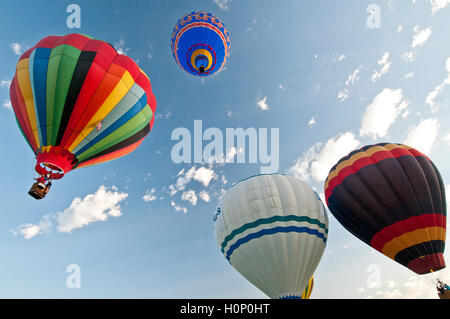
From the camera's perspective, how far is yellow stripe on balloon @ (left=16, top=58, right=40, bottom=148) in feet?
28.8

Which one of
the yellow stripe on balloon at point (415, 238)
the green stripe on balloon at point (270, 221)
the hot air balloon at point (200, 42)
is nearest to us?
the green stripe on balloon at point (270, 221)

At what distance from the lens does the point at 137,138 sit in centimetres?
1093

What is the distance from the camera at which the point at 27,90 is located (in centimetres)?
901

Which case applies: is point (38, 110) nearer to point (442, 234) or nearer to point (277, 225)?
point (277, 225)

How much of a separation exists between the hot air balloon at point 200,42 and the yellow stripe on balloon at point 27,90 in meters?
→ 7.34

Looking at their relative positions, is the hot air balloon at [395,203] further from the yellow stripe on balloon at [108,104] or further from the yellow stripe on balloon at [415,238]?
the yellow stripe on balloon at [108,104]

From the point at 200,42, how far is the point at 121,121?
6784 millimetres

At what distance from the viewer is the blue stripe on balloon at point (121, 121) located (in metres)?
9.28

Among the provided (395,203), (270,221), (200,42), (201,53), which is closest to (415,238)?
(395,203)

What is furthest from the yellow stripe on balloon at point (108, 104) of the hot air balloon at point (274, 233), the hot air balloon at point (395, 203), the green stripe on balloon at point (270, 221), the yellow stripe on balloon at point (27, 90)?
the hot air balloon at point (395, 203)

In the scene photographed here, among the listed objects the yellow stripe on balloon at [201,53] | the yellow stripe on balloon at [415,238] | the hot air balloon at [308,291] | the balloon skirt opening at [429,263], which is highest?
the yellow stripe on balloon at [201,53]
